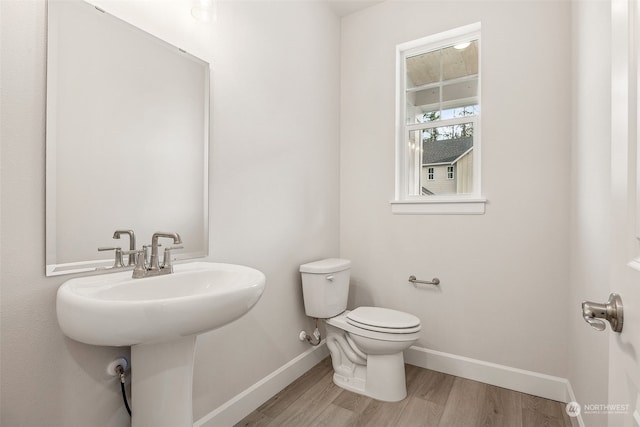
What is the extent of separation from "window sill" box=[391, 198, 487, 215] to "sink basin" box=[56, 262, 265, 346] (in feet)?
4.81

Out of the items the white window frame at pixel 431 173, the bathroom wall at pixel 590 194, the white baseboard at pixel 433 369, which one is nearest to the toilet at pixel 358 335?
the white baseboard at pixel 433 369

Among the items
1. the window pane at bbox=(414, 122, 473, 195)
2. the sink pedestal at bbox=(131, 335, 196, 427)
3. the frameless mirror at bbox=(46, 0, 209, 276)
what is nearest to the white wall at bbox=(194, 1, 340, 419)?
the frameless mirror at bbox=(46, 0, 209, 276)

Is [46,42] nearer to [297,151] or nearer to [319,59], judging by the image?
[297,151]

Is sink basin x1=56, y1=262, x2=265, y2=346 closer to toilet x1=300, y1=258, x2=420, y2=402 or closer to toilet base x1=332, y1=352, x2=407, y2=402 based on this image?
toilet x1=300, y1=258, x2=420, y2=402

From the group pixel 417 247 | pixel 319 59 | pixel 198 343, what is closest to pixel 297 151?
pixel 319 59

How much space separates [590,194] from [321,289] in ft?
4.71

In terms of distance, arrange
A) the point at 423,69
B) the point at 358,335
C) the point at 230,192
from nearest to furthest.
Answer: the point at 230,192, the point at 358,335, the point at 423,69

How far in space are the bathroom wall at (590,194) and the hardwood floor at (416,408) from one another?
268mm

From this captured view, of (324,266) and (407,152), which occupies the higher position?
(407,152)

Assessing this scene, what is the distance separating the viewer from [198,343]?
1.44 m

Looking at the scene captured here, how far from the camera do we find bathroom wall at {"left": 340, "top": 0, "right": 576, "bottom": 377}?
72.2 inches

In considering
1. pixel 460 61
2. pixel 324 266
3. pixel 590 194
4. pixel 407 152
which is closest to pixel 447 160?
pixel 407 152

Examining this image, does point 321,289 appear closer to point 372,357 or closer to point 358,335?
point 358,335

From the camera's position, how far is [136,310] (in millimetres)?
793
